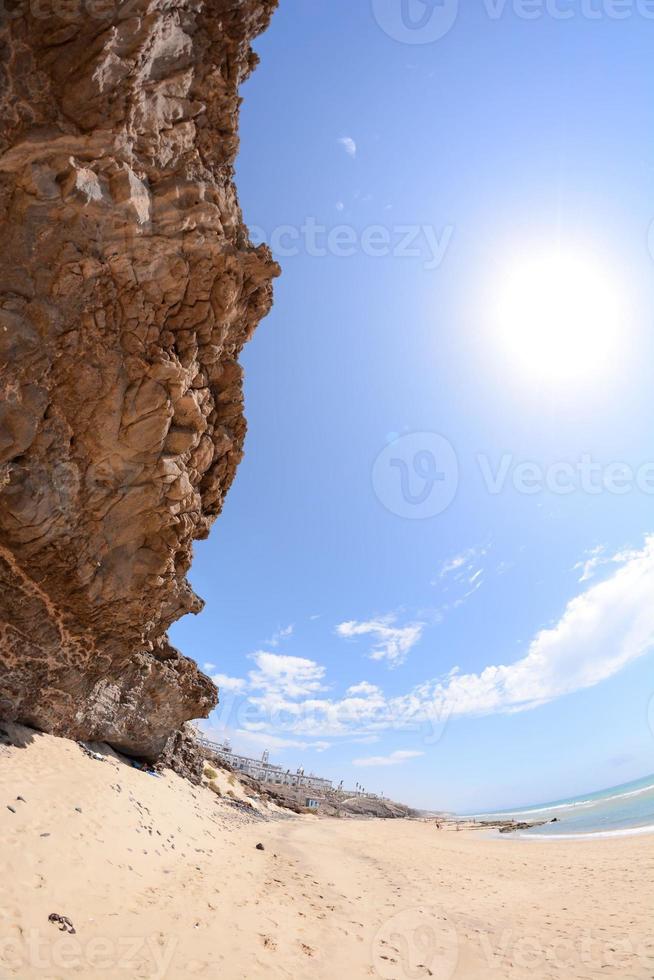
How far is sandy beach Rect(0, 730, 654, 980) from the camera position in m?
6.71

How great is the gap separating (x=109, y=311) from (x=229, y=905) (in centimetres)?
1390

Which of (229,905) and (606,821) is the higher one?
(606,821)

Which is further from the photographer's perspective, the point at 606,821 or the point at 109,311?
the point at 606,821

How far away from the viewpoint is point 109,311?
34.3 ft

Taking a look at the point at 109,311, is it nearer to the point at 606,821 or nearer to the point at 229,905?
the point at 229,905

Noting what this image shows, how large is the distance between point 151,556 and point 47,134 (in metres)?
10.4

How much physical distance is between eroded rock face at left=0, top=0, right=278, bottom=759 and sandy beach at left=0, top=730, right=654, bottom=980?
3957 millimetres

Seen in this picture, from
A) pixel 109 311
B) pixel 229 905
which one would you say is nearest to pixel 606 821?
pixel 229 905

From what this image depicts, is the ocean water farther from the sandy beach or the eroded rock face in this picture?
the eroded rock face

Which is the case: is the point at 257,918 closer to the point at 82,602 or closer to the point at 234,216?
the point at 82,602

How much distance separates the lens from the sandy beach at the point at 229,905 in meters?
6.71

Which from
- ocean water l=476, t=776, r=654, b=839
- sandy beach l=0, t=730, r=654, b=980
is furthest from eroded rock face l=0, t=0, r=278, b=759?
ocean water l=476, t=776, r=654, b=839

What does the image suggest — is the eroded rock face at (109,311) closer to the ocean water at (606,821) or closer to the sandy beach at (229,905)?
the sandy beach at (229,905)

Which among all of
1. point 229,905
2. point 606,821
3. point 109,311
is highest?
point 606,821
